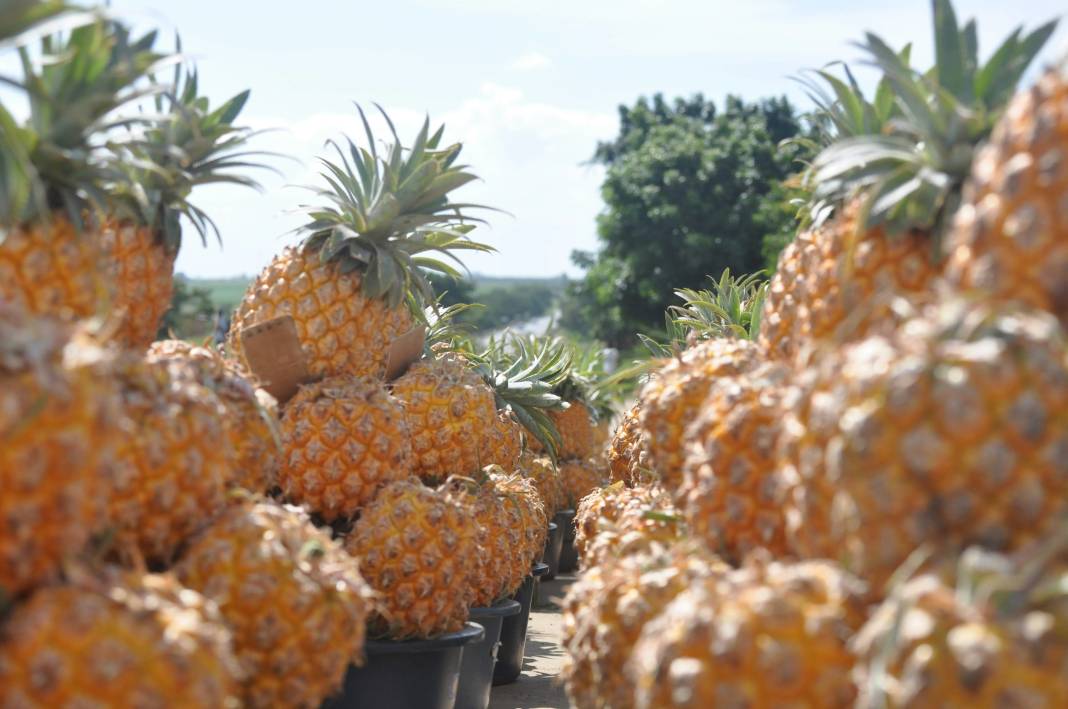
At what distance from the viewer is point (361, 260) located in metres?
5.25

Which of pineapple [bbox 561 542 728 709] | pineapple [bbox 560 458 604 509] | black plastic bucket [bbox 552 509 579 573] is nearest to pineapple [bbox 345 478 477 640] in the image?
pineapple [bbox 561 542 728 709]

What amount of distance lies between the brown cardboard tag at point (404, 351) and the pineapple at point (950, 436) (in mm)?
4086

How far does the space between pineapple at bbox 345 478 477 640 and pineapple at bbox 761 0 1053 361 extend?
2.18 metres

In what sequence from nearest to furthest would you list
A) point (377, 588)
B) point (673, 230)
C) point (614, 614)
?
1. point (614, 614)
2. point (377, 588)
3. point (673, 230)

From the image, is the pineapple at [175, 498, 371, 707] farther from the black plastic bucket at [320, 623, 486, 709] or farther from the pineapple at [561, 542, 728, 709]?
the black plastic bucket at [320, 623, 486, 709]

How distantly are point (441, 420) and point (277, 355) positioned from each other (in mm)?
1347

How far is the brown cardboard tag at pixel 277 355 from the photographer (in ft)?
15.7

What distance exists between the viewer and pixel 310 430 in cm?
483

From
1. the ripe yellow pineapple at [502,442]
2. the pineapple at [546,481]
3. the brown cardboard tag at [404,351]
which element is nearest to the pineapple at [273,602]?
the brown cardboard tag at [404,351]

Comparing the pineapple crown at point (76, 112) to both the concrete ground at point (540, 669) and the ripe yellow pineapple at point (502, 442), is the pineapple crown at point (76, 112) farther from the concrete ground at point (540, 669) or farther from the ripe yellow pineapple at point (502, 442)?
the ripe yellow pineapple at point (502, 442)

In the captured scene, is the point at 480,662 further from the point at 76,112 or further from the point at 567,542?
the point at 567,542

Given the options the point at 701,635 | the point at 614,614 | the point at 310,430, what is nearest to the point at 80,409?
the point at 701,635

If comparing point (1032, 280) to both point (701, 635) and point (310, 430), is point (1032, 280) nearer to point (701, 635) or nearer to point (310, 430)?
point (701, 635)

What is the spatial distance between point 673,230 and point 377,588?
30591mm
